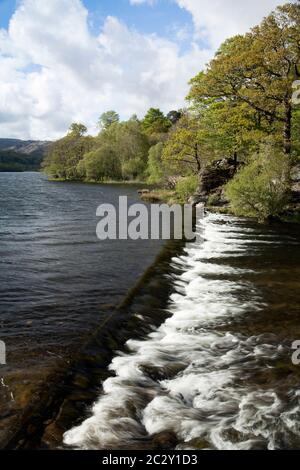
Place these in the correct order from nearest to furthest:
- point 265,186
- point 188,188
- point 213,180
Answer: point 265,186, point 213,180, point 188,188

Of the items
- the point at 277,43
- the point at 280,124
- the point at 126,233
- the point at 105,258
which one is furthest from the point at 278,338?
the point at 280,124

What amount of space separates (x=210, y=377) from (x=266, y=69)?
26.4 m

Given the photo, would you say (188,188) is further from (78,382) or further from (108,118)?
(108,118)

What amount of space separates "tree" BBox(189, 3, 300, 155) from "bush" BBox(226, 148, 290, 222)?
3173 millimetres

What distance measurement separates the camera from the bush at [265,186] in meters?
26.0

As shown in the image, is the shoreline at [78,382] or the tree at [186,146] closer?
the shoreline at [78,382]

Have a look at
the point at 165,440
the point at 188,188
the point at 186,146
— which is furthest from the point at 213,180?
the point at 165,440

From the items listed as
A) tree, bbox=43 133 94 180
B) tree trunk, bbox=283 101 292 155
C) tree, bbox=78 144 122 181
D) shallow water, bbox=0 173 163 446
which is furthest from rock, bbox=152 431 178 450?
tree, bbox=43 133 94 180

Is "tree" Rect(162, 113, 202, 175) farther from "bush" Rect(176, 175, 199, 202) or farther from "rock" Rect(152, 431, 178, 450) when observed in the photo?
"rock" Rect(152, 431, 178, 450)

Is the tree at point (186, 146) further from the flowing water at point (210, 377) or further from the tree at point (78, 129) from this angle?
the tree at point (78, 129)

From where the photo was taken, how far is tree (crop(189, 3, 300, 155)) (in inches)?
1077

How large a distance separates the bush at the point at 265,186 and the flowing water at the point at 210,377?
13.0 metres

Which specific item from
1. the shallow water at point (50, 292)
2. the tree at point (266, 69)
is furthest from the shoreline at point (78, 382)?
the tree at point (266, 69)

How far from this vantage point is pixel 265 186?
85.1 feet
